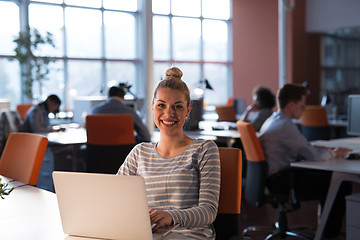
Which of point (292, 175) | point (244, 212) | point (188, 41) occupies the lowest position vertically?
point (244, 212)

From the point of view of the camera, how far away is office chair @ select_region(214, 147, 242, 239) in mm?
1936

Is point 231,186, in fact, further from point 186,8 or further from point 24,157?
point 186,8

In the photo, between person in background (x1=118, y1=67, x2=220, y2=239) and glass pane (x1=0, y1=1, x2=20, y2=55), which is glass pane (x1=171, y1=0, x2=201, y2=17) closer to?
glass pane (x1=0, y1=1, x2=20, y2=55)

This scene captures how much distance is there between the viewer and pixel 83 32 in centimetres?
1025

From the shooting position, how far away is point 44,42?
29.0 feet

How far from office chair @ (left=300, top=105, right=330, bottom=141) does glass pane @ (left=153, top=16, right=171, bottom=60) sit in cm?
556

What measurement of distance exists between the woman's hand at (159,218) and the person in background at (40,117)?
4.24 m

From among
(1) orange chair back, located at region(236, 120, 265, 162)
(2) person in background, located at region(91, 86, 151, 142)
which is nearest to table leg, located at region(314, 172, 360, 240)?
(1) orange chair back, located at region(236, 120, 265, 162)

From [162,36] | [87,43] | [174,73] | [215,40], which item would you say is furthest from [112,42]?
[174,73]

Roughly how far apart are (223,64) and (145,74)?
300cm

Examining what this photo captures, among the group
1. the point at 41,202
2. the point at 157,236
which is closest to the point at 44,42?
the point at 41,202

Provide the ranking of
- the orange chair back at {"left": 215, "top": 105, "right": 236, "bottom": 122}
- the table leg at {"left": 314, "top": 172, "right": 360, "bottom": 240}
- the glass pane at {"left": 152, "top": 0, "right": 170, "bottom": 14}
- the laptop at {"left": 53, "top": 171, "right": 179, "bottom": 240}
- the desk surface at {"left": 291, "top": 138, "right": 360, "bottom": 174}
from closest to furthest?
the laptop at {"left": 53, "top": 171, "right": 179, "bottom": 240} < the desk surface at {"left": 291, "top": 138, "right": 360, "bottom": 174} < the table leg at {"left": 314, "top": 172, "right": 360, "bottom": 240} < the orange chair back at {"left": 215, "top": 105, "right": 236, "bottom": 122} < the glass pane at {"left": 152, "top": 0, "right": 170, "bottom": 14}

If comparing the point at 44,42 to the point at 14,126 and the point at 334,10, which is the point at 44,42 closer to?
the point at 14,126

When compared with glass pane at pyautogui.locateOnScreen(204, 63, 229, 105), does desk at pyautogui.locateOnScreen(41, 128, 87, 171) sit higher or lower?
→ lower
